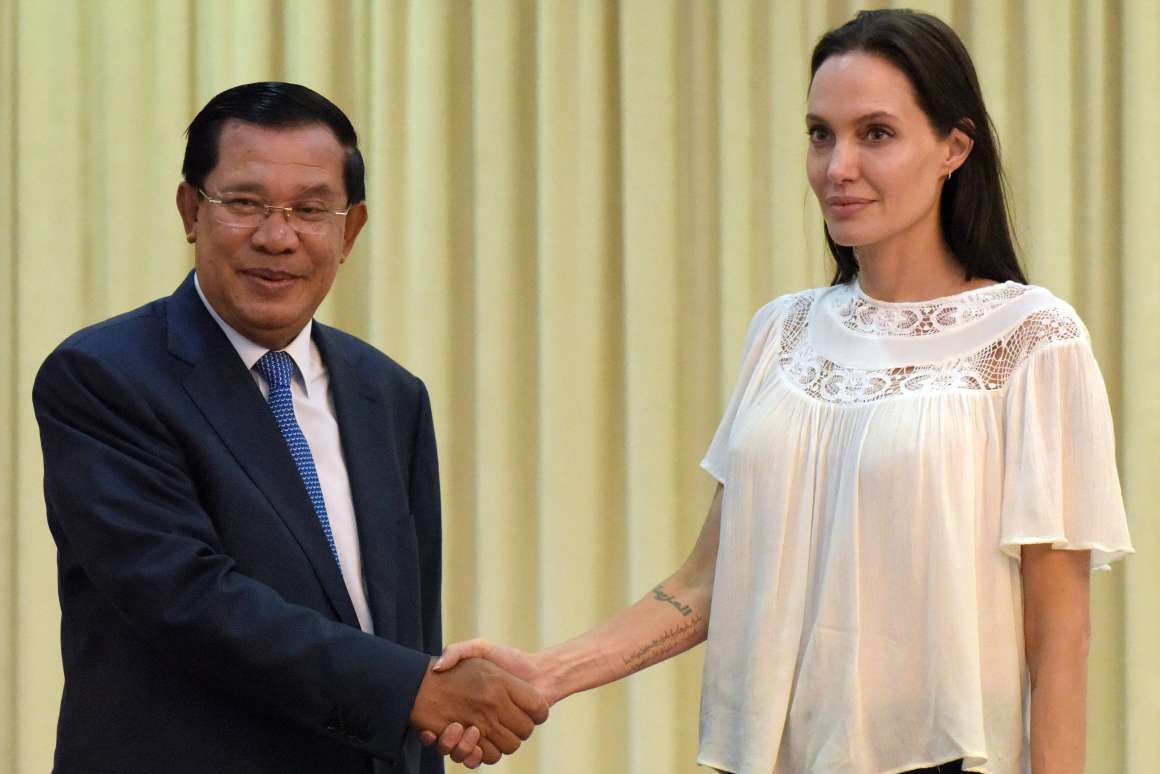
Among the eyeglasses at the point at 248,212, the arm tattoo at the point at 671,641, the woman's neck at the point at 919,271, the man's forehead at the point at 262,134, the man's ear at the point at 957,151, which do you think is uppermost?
the man's forehead at the point at 262,134

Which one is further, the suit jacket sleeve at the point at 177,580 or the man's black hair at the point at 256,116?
the man's black hair at the point at 256,116

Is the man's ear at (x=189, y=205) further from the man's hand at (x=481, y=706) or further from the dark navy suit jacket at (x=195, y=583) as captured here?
the man's hand at (x=481, y=706)

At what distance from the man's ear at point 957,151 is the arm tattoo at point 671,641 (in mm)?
851

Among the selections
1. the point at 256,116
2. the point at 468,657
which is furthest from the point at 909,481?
the point at 256,116

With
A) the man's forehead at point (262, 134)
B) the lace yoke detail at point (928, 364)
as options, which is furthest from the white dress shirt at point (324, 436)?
the lace yoke detail at point (928, 364)

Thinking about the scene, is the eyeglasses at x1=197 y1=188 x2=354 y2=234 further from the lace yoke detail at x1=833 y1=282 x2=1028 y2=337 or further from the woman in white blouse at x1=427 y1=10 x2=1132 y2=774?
the lace yoke detail at x1=833 y1=282 x2=1028 y2=337

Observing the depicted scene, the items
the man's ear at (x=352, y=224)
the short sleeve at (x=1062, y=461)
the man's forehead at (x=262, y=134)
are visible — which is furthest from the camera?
the man's ear at (x=352, y=224)

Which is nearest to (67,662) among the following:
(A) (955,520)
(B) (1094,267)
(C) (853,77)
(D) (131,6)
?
(A) (955,520)

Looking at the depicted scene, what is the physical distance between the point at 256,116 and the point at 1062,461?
131 cm

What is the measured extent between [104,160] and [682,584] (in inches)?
89.7

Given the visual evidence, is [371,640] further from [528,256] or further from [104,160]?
[104,160]

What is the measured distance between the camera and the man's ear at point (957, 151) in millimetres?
2232

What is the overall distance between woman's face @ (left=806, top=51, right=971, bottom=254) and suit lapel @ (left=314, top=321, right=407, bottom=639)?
2.60 ft

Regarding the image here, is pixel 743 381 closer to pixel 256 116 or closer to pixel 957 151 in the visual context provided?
pixel 957 151
